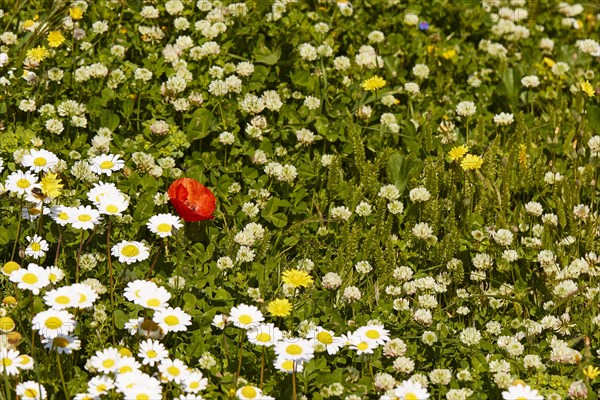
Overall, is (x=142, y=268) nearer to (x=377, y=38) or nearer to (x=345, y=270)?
(x=345, y=270)

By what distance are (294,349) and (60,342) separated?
2.75ft

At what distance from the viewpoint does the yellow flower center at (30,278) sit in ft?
11.7

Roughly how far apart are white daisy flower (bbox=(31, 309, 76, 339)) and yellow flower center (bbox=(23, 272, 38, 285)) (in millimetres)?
122

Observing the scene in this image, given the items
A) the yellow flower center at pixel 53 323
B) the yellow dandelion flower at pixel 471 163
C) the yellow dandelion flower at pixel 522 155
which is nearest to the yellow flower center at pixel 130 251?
the yellow flower center at pixel 53 323

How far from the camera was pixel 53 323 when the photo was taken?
347 centimetres

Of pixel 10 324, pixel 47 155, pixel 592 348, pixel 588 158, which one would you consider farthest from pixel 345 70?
pixel 10 324

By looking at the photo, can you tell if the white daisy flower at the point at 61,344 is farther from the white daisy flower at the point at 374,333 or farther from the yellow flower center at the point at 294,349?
the white daisy flower at the point at 374,333

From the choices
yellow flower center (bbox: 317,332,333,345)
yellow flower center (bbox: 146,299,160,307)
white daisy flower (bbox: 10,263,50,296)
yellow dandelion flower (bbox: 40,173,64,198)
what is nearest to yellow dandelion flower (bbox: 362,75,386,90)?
yellow flower center (bbox: 317,332,333,345)

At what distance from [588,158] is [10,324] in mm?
3091

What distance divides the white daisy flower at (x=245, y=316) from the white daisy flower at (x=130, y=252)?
0.48 m

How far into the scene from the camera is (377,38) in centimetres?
562

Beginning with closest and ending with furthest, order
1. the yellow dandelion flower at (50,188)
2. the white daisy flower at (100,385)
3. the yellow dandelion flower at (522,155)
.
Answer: the white daisy flower at (100,385) → the yellow dandelion flower at (50,188) → the yellow dandelion flower at (522,155)

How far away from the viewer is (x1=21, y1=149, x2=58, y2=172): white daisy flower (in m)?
4.21

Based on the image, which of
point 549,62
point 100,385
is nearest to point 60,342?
point 100,385
